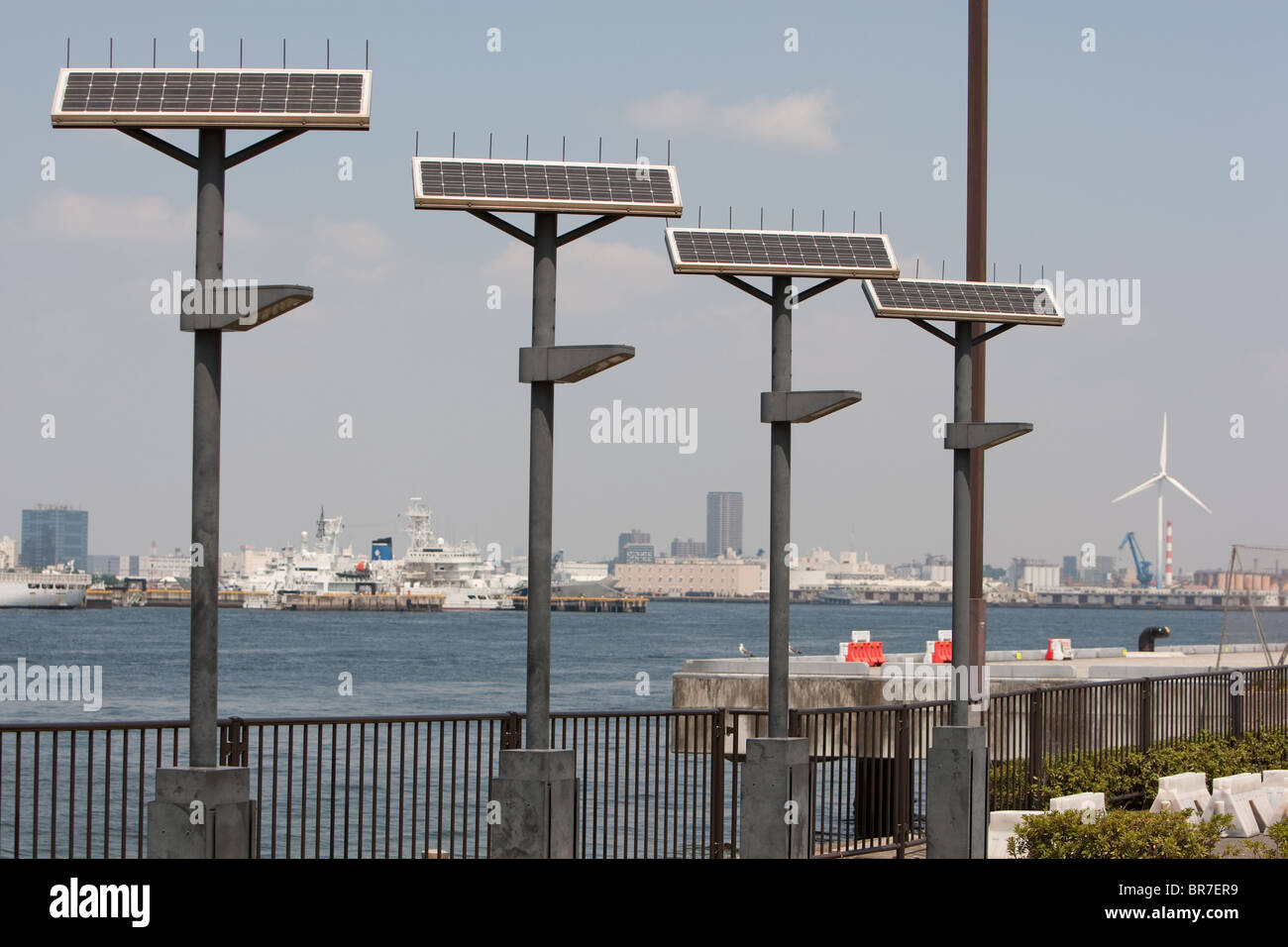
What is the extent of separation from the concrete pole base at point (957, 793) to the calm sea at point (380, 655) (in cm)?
1857

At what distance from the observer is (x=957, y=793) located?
49.5 ft

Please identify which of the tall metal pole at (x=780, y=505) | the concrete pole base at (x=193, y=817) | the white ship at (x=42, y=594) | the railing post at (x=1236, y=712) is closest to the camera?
the concrete pole base at (x=193, y=817)

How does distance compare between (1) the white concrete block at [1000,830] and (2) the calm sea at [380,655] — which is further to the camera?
(2) the calm sea at [380,655]

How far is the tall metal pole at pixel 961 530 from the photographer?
1509 centimetres

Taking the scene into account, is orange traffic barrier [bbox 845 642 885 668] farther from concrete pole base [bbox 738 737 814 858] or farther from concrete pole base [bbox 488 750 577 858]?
concrete pole base [bbox 488 750 577 858]

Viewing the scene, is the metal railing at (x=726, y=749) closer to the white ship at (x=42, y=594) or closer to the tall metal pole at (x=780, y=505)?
the tall metal pole at (x=780, y=505)

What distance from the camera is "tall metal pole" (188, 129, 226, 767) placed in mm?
9727

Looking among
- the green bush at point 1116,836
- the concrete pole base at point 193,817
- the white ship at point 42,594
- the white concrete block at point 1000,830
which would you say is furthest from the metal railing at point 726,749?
the white ship at point 42,594

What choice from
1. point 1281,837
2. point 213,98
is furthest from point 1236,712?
point 213,98

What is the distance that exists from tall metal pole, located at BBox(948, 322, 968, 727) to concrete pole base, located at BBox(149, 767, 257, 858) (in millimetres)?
7412

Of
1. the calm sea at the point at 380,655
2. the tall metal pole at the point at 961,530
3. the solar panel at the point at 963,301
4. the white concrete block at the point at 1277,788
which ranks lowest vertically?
the calm sea at the point at 380,655
